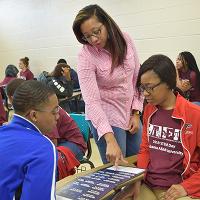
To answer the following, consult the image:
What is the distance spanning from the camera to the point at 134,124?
181 cm

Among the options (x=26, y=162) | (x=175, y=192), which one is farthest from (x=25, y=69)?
(x=26, y=162)

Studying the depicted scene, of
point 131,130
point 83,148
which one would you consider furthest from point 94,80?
point 83,148

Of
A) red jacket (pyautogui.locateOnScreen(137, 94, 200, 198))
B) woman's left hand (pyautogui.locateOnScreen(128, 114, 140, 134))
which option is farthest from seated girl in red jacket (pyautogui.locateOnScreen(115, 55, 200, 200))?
woman's left hand (pyautogui.locateOnScreen(128, 114, 140, 134))

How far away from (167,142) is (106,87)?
1.44ft

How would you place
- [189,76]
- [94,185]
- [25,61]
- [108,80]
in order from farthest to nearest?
[25,61], [189,76], [108,80], [94,185]

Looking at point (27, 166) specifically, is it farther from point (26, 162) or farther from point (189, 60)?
point (189, 60)

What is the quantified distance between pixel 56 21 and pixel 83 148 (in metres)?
5.47

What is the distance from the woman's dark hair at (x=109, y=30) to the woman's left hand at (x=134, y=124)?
1.07 ft

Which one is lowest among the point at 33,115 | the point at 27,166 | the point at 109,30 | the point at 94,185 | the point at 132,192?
the point at 132,192

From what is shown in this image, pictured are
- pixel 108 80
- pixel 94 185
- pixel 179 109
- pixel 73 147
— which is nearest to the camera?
pixel 94 185

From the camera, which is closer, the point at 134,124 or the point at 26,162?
the point at 26,162

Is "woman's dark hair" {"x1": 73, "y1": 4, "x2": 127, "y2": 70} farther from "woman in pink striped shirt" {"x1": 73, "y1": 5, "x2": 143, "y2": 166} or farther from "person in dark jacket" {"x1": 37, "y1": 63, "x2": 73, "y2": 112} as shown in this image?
"person in dark jacket" {"x1": 37, "y1": 63, "x2": 73, "y2": 112}

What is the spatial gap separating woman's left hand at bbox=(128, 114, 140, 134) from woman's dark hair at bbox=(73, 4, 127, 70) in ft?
1.07

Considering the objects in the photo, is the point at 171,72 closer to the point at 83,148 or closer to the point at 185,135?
the point at 185,135
